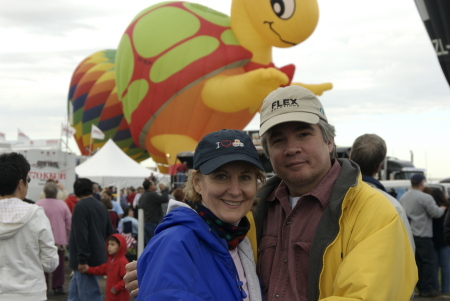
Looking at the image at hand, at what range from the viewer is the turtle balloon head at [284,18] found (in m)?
15.3

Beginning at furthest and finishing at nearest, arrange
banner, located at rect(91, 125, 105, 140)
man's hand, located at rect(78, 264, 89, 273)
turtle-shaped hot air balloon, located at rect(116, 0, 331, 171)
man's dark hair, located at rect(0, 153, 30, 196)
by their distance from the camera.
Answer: banner, located at rect(91, 125, 105, 140)
turtle-shaped hot air balloon, located at rect(116, 0, 331, 171)
man's hand, located at rect(78, 264, 89, 273)
man's dark hair, located at rect(0, 153, 30, 196)

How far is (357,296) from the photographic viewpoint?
5.67 feet

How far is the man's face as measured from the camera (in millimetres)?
2111

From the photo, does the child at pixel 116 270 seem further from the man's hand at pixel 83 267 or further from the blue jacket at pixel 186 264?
the blue jacket at pixel 186 264

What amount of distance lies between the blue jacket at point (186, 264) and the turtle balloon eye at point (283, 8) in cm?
1381

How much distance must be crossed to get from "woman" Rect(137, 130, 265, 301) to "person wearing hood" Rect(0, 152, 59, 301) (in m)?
2.51

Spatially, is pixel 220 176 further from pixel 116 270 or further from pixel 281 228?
pixel 116 270

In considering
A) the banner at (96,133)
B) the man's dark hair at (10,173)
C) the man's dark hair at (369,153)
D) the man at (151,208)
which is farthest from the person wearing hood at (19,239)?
the banner at (96,133)

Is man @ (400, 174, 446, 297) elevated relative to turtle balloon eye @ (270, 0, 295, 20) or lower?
lower

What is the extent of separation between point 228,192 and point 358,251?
18.4 inches

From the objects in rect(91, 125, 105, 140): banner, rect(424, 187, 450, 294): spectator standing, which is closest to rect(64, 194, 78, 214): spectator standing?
rect(424, 187, 450, 294): spectator standing

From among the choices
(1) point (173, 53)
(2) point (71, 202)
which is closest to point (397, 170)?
(1) point (173, 53)

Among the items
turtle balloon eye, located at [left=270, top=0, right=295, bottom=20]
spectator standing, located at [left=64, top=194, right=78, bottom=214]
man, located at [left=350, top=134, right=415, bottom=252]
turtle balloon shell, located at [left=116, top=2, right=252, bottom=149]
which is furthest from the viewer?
turtle balloon shell, located at [left=116, top=2, right=252, bottom=149]

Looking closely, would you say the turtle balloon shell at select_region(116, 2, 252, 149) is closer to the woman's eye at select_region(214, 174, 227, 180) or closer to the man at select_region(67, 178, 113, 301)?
the man at select_region(67, 178, 113, 301)
